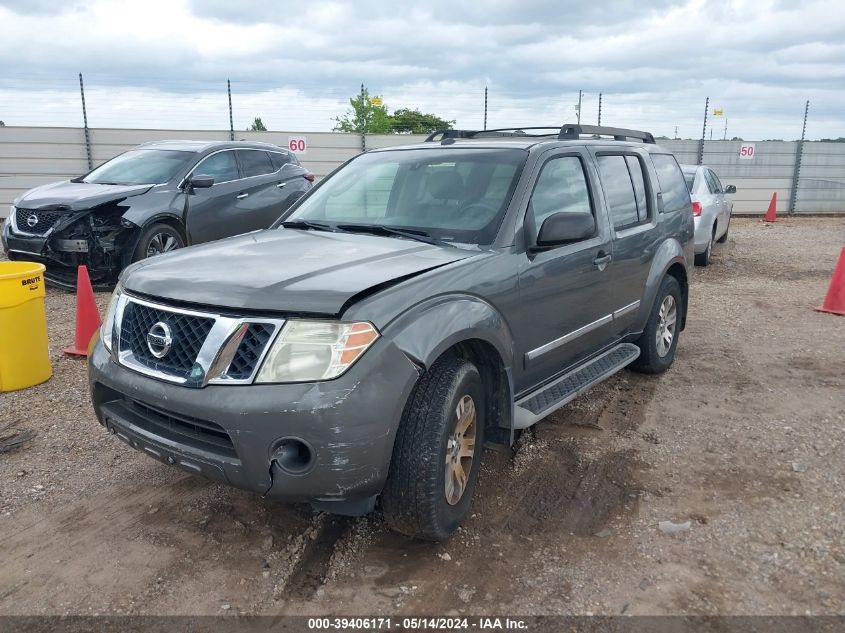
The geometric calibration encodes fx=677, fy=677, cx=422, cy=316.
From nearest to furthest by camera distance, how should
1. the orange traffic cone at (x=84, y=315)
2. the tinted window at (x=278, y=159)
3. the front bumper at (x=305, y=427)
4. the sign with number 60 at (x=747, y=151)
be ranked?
the front bumper at (x=305, y=427) < the orange traffic cone at (x=84, y=315) < the tinted window at (x=278, y=159) < the sign with number 60 at (x=747, y=151)

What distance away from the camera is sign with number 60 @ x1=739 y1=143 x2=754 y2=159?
68.4ft

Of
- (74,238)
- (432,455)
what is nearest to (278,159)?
(74,238)

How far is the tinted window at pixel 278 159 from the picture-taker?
10133mm

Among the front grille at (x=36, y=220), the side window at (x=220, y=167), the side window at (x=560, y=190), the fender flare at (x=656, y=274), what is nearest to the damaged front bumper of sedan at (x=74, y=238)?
the front grille at (x=36, y=220)

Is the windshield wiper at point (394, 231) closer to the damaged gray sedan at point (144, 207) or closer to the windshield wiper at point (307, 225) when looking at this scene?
the windshield wiper at point (307, 225)

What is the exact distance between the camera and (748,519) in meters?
3.31

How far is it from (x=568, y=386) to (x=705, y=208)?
7570 mm

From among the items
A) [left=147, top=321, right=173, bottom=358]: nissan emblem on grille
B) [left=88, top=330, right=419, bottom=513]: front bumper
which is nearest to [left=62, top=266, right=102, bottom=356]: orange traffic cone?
[left=147, top=321, right=173, bottom=358]: nissan emblem on grille

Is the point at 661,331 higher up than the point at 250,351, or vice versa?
the point at 250,351

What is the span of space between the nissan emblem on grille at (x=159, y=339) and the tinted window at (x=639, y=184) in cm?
344

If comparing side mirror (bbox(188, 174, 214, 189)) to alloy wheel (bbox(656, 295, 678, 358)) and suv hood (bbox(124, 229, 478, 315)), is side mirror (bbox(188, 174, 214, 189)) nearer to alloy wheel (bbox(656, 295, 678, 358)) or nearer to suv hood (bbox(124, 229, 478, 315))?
suv hood (bbox(124, 229, 478, 315))

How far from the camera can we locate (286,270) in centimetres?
292

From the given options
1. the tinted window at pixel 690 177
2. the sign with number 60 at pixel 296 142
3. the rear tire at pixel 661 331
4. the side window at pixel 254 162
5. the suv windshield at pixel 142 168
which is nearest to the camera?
the rear tire at pixel 661 331

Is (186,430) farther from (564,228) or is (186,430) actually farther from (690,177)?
(690,177)
